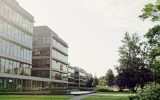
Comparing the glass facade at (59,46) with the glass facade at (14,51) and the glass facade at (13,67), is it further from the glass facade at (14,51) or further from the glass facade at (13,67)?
the glass facade at (13,67)

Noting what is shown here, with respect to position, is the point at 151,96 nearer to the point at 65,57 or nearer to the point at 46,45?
the point at 46,45

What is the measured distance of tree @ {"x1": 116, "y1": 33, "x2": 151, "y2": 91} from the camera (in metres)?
71.9

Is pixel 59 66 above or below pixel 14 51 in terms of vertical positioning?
below

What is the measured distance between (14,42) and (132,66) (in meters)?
32.2

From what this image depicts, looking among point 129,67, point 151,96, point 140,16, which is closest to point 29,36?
point 129,67

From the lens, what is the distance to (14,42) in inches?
2345

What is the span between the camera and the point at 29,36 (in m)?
68.5

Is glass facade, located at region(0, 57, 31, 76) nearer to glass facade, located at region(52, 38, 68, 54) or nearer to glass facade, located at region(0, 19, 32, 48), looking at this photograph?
glass facade, located at region(0, 19, 32, 48)

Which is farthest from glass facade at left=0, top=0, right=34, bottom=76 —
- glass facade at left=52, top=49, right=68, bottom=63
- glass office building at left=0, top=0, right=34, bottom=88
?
glass facade at left=52, top=49, right=68, bottom=63

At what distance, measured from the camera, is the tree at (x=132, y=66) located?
71.9 m

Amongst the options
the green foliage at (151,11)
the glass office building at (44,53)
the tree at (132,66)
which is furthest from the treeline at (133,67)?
the green foliage at (151,11)

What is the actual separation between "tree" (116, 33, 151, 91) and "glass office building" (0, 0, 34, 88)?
24.9 meters

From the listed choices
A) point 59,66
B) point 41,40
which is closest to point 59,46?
point 59,66

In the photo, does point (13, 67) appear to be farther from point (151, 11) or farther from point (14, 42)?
point (151, 11)
